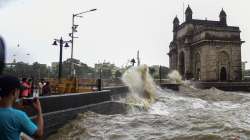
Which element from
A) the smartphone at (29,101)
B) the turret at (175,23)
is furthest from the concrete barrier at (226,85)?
the smartphone at (29,101)

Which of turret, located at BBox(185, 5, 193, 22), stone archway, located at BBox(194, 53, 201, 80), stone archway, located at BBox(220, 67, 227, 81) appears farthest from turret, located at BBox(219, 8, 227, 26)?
stone archway, located at BBox(220, 67, 227, 81)

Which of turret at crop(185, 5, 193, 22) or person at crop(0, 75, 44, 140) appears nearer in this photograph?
person at crop(0, 75, 44, 140)

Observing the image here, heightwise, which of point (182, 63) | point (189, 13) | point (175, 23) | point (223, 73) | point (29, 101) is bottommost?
point (29, 101)

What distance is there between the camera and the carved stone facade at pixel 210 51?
2063 inches

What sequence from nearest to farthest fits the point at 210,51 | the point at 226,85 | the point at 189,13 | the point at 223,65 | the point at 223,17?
the point at 226,85 < the point at 210,51 < the point at 223,65 < the point at 189,13 < the point at 223,17

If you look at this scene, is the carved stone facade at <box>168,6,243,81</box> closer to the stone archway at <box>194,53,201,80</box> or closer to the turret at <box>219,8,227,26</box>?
the stone archway at <box>194,53,201,80</box>

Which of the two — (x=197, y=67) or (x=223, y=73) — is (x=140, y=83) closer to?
(x=223, y=73)

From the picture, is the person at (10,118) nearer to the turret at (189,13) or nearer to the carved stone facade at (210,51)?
the carved stone facade at (210,51)

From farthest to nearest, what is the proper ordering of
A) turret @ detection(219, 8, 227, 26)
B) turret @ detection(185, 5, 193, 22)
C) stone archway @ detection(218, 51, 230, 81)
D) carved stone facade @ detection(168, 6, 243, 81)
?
turret @ detection(219, 8, 227, 26) < turret @ detection(185, 5, 193, 22) < stone archway @ detection(218, 51, 230, 81) < carved stone facade @ detection(168, 6, 243, 81)

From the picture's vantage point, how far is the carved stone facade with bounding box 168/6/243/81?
52.4m

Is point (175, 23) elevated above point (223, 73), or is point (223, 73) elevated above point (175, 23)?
point (175, 23)

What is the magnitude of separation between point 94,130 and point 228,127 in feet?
13.0

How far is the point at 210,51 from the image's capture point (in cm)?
5219

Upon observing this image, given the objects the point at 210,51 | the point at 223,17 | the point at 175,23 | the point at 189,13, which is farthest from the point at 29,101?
the point at 175,23
